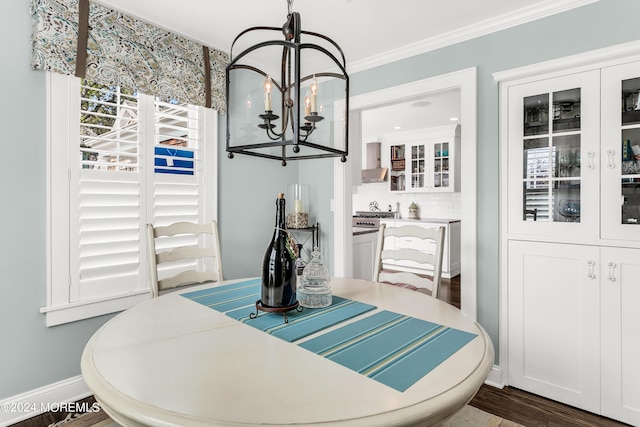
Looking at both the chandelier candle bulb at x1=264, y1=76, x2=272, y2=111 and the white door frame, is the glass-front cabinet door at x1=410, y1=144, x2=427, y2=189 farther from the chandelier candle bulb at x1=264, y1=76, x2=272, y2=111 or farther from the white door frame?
the chandelier candle bulb at x1=264, y1=76, x2=272, y2=111

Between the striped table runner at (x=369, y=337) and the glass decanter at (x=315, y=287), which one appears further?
the glass decanter at (x=315, y=287)

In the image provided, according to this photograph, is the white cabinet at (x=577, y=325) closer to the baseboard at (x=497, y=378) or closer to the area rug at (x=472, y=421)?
the baseboard at (x=497, y=378)

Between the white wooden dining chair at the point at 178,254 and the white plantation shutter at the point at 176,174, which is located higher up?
the white plantation shutter at the point at 176,174

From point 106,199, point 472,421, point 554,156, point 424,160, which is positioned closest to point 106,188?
point 106,199

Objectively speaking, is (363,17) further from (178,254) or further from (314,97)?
(178,254)

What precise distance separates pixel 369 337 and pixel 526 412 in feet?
5.41

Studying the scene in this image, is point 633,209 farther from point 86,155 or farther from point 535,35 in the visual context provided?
point 86,155

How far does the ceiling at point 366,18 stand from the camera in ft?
7.27

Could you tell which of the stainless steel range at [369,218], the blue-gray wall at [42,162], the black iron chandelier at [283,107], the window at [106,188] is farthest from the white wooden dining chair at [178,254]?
the stainless steel range at [369,218]

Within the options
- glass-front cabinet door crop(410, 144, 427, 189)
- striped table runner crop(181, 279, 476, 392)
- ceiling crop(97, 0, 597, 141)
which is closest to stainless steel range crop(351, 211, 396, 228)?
glass-front cabinet door crop(410, 144, 427, 189)

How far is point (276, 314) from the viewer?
135 centimetres

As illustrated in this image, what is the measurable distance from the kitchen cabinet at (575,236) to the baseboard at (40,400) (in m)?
2.80

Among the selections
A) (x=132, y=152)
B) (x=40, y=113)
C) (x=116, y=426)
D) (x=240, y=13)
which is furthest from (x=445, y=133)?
(x=116, y=426)

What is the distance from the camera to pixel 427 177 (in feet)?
20.5
